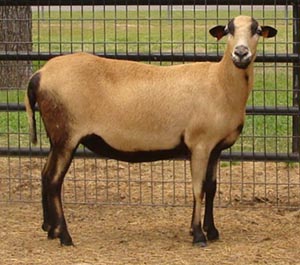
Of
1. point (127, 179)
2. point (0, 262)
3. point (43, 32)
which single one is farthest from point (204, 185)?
point (43, 32)

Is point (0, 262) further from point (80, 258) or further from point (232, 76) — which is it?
point (232, 76)

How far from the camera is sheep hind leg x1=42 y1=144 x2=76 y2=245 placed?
6.99 meters

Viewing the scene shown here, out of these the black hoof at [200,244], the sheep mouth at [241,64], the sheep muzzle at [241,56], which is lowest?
the black hoof at [200,244]

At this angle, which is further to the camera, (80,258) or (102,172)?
(102,172)

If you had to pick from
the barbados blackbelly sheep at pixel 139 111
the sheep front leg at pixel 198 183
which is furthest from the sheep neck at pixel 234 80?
the sheep front leg at pixel 198 183

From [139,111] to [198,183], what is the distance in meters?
0.70

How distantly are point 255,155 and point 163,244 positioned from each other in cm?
166

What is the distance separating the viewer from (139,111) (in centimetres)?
696

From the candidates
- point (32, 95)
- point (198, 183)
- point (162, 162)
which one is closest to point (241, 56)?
point (198, 183)

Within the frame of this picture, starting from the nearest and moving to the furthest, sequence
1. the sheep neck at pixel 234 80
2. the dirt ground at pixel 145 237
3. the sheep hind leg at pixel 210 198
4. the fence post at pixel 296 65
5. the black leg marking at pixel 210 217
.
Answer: the dirt ground at pixel 145 237, the sheep neck at pixel 234 80, the sheep hind leg at pixel 210 198, the black leg marking at pixel 210 217, the fence post at pixel 296 65

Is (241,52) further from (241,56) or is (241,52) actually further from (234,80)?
(234,80)

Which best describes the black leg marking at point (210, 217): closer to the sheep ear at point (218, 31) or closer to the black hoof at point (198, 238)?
the black hoof at point (198, 238)

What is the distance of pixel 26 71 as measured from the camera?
10.9 m

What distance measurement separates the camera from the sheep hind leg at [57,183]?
6992 mm
